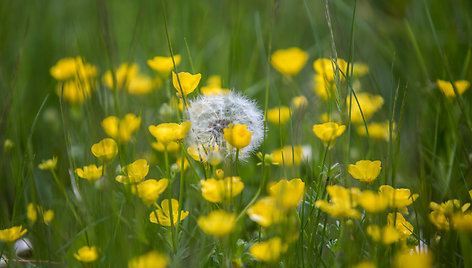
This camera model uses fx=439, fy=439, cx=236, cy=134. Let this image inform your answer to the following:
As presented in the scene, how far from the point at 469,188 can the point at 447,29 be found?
1.20 meters

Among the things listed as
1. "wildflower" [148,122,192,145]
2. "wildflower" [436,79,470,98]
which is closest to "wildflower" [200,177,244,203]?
"wildflower" [148,122,192,145]

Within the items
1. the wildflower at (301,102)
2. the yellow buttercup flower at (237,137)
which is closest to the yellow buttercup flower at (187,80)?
the yellow buttercup flower at (237,137)

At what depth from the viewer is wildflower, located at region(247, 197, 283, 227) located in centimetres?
89

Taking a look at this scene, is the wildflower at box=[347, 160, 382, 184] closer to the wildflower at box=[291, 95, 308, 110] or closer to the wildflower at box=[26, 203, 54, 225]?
the wildflower at box=[291, 95, 308, 110]

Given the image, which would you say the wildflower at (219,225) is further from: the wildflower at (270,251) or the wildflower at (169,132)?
the wildflower at (169,132)

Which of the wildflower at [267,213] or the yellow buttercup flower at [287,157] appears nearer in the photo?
the wildflower at [267,213]

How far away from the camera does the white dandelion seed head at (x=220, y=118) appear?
1.29m

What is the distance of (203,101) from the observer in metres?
1.30

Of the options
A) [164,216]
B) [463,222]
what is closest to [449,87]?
[463,222]

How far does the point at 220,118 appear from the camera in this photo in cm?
132

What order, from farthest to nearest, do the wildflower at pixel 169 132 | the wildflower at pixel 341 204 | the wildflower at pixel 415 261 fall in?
1. the wildflower at pixel 169 132
2. the wildflower at pixel 341 204
3. the wildflower at pixel 415 261

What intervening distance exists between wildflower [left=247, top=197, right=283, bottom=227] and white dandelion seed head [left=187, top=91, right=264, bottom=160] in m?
0.36

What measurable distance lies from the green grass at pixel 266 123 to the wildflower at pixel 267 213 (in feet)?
0.14

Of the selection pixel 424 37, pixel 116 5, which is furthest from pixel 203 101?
pixel 116 5
